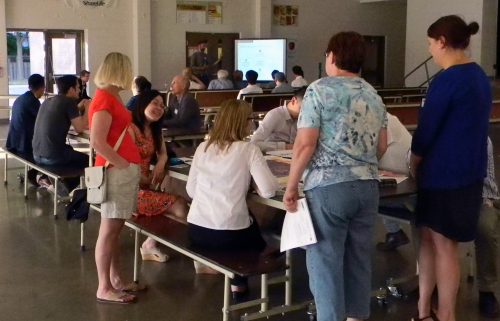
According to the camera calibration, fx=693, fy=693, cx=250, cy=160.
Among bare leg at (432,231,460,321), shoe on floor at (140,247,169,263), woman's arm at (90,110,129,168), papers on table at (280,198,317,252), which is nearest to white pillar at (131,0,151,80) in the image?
shoe on floor at (140,247,169,263)

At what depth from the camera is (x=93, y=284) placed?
403 centimetres

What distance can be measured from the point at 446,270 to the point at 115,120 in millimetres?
1755

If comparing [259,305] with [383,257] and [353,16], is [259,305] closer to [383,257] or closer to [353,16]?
[383,257]

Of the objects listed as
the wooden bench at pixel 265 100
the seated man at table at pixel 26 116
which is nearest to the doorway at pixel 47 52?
the wooden bench at pixel 265 100

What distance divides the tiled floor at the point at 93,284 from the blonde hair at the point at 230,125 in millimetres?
917

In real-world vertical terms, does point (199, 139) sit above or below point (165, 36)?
below

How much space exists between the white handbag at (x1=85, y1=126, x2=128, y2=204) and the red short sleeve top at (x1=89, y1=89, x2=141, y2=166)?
1.2 inches

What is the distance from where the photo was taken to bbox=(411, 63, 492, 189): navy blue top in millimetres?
2863

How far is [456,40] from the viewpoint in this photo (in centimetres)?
288

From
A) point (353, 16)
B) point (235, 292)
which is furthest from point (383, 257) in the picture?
point (353, 16)

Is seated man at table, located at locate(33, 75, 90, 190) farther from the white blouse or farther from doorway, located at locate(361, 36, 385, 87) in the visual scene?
doorway, located at locate(361, 36, 385, 87)

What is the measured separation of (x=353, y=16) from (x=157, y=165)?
15.0 m

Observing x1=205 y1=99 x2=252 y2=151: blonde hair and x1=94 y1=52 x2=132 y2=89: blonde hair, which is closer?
x1=205 y1=99 x2=252 y2=151: blonde hair

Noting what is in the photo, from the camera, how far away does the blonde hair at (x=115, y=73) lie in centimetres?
351
